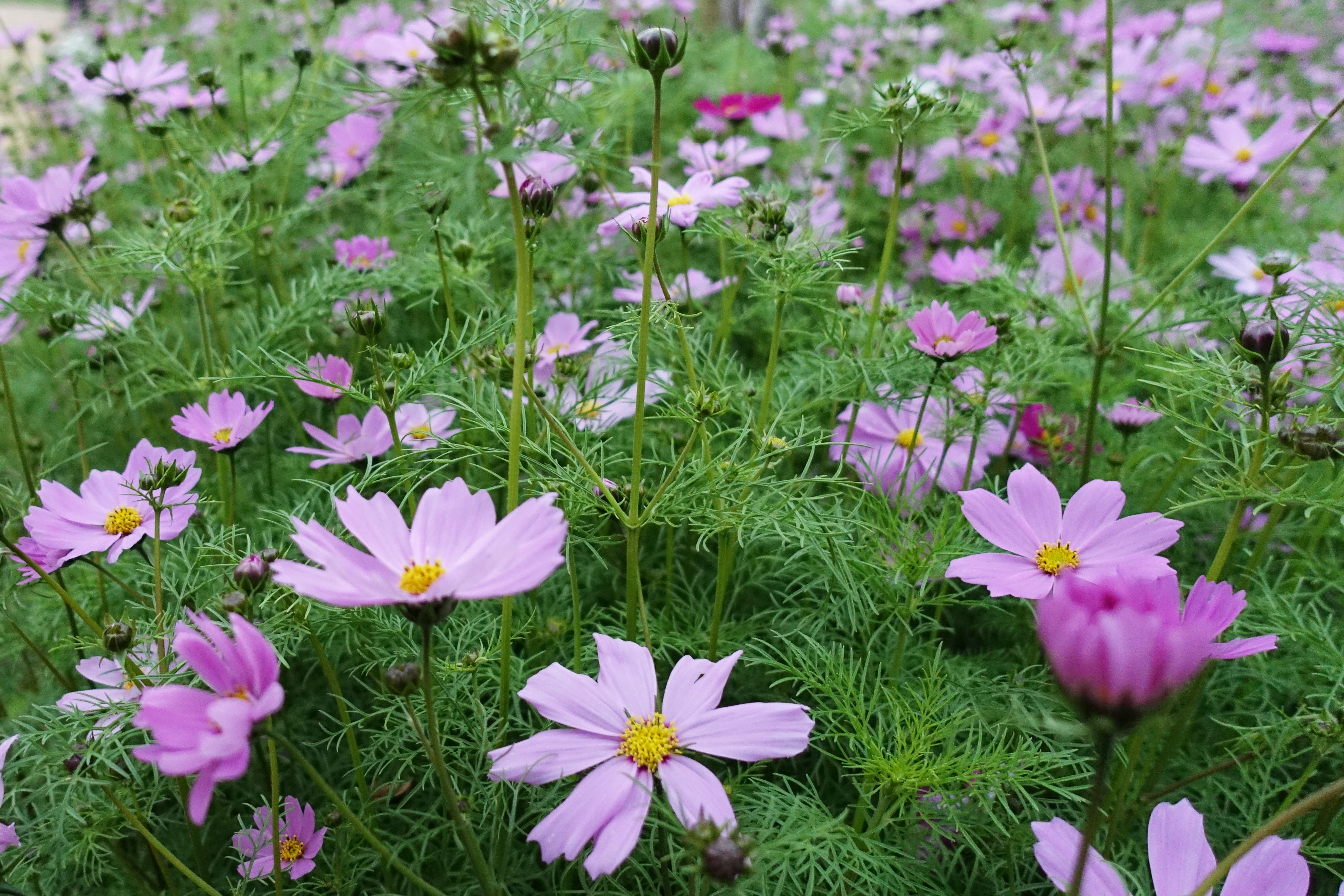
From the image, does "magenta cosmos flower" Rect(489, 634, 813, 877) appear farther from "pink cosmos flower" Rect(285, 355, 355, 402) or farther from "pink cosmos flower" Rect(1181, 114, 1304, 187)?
"pink cosmos flower" Rect(1181, 114, 1304, 187)

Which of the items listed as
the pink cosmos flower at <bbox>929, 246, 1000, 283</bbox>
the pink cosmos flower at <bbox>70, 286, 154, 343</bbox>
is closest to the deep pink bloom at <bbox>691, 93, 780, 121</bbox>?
the pink cosmos flower at <bbox>929, 246, 1000, 283</bbox>

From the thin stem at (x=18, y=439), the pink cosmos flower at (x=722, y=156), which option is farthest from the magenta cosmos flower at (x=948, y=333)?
the thin stem at (x=18, y=439)

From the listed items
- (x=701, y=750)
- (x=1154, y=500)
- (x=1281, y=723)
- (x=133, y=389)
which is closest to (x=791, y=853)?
(x=701, y=750)

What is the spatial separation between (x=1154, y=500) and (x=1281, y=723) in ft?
0.93

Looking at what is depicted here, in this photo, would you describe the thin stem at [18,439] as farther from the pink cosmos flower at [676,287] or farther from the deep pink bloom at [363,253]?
the pink cosmos flower at [676,287]

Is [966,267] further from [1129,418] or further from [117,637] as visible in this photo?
[117,637]

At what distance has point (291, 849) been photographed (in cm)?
67

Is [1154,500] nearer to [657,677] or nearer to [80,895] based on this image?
[657,677]

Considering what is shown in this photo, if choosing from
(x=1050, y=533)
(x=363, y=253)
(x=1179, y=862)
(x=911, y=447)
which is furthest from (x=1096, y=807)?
(x=363, y=253)

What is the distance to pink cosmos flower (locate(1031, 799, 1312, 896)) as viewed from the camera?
0.52 meters

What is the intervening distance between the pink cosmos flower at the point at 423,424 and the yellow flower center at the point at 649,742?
0.31 meters

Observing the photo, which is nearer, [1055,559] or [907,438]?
[1055,559]

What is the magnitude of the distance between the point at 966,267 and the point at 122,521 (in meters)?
1.04

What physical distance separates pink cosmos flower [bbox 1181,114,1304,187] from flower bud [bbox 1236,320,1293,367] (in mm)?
1091
